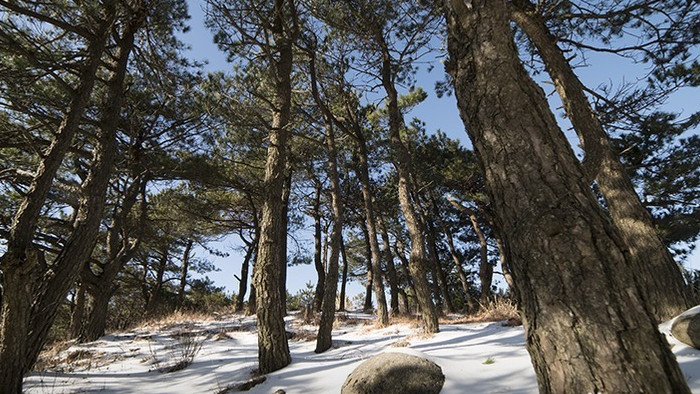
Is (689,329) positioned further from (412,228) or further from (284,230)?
(284,230)

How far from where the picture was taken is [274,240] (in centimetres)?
539

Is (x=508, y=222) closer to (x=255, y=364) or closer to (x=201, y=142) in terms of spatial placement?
(x=255, y=364)

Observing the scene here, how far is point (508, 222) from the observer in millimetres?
1523

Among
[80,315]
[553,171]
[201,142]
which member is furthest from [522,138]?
[80,315]

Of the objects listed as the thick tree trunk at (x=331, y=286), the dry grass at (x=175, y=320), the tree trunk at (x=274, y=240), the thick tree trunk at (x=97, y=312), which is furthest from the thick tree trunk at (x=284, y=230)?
the tree trunk at (x=274, y=240)

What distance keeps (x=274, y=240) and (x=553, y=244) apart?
14.9 feet

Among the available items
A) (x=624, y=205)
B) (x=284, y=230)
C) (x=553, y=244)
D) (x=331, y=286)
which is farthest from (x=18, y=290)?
(x=284, y=230)

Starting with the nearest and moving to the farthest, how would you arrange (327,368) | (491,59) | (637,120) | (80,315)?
(491,59)
(327,368)
(637,120)
(80,315)

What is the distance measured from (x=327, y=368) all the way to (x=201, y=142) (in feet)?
22.2

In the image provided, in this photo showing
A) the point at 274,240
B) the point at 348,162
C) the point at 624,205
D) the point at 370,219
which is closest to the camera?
the point at 624,205

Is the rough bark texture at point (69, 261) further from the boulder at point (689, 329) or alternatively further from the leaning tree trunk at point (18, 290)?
the boulder at point (689, 329)

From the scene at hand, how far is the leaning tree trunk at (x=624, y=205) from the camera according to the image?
3723mm

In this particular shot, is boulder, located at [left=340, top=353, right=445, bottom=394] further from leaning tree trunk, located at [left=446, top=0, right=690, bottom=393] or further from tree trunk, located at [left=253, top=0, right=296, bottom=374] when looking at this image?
tree trunk, located at [left=253, top=0, right=296, bottom=374]

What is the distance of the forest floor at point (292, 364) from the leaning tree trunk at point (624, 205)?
490 millimetres
